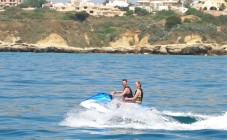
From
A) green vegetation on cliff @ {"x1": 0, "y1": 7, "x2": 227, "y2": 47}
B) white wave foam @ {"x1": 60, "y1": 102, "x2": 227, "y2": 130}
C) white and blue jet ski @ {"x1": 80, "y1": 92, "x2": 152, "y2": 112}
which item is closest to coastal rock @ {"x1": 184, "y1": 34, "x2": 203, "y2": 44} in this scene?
green vegetation on cliff @ {"x1": 0, "y1": 7, "x2": 227, "y2": 47}

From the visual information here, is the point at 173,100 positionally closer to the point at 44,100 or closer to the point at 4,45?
the point at 44,100

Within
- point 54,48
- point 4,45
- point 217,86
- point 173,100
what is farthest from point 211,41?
point 173,100

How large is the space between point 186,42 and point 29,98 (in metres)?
83.4

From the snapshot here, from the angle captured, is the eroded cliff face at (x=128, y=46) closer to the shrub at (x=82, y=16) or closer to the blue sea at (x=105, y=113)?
the shrub at (x=82, y=16)

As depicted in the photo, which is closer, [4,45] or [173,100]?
[173,100]

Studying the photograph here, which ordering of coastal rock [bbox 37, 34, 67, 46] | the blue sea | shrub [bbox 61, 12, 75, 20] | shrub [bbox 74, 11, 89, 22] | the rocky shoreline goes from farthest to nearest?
shrub [bbox 74, 11, 89, 22]
shrub [bbox 61, 12, 75, 20]
coastal rock [bbox 37, 34, 67, 46]
the rocky shoreline
the blue sea

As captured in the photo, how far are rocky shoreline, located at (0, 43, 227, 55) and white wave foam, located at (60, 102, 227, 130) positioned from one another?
80097 millimetres

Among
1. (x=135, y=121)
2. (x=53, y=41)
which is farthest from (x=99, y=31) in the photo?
(x=135, y=121)

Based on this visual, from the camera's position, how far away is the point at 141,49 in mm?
106375

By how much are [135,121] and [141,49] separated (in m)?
84.8

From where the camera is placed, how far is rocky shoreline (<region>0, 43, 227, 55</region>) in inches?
4045

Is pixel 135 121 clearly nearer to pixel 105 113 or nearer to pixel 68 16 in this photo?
pixel 105 113

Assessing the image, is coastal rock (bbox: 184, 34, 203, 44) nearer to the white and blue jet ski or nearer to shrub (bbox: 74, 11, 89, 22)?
shrub (bbox: 74, 11, 89, 22)

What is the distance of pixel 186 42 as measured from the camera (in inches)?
4419
